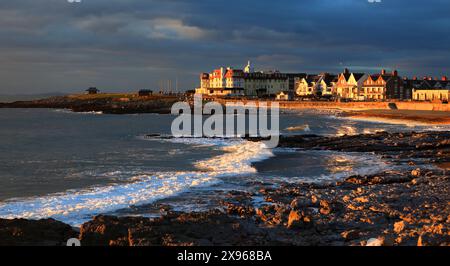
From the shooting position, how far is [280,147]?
33.8 meters

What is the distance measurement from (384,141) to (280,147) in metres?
6.97

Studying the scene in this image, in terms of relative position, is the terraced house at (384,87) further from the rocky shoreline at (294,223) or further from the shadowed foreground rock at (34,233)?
the shadowed foreground rock at (34,233)

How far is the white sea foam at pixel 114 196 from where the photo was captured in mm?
14047

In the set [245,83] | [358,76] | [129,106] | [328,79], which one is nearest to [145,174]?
[129,106]

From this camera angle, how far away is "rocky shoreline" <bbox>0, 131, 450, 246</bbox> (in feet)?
33.1

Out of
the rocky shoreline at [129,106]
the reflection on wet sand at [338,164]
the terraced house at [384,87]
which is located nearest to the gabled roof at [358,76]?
the terraced house at [384,87]

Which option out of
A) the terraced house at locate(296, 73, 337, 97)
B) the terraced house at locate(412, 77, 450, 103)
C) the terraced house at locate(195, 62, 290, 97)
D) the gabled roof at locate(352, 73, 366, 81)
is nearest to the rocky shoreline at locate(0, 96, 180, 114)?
the terraced house at locate(195, 62, 290, 97)

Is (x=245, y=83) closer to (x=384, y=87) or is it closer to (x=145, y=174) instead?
(x=384, y=87)

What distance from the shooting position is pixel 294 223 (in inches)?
443

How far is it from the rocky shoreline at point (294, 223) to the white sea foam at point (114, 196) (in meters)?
1.97

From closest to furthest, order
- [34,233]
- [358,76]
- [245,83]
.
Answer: [34,233] < [358,76] < [245,83]

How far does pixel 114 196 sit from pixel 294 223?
24.2 feet

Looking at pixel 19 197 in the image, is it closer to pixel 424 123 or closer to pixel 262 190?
pixel 262 190

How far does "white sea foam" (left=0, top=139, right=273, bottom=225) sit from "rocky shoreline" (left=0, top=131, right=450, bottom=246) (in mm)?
1973
